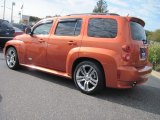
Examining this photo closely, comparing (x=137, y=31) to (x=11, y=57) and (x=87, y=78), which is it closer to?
(x=87, y=78)

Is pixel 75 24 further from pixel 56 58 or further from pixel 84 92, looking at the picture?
pixel 84 92

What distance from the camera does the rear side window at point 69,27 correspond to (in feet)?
23.6

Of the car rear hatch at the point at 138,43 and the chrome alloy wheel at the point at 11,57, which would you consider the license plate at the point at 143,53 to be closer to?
the car rear hatch at the point at 138,43

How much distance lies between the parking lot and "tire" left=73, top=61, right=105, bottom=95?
0.59 ft

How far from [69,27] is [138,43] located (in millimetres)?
1813

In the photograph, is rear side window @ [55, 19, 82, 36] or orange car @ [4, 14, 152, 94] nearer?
orange car @ [4, 14, 152, 94]

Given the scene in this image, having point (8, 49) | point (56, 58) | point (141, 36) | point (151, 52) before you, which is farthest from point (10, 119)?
point (151, 52)

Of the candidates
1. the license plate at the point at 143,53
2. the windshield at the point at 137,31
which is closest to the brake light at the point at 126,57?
the windshield at the point at 137,31

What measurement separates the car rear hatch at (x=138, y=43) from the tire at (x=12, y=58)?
394 cm

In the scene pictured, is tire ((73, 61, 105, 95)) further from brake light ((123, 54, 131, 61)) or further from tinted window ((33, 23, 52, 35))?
tinted window ((33, 23, 52, 35))

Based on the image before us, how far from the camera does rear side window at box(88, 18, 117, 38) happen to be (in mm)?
6504

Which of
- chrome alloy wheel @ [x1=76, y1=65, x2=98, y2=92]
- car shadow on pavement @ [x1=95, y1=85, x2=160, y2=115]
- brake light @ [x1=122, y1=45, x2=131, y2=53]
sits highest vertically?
brake light @ [x1=122, y1=45, x2=131, y2=53]

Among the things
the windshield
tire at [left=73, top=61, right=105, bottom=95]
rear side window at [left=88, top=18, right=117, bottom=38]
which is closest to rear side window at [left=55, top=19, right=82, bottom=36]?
rear side window at [left=88, top=18, right=117, bottom=38]

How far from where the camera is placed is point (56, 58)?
7512 millimetres
